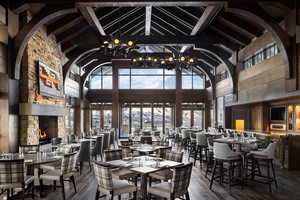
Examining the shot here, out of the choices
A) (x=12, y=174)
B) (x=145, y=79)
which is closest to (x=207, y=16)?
(x=12, y=174)

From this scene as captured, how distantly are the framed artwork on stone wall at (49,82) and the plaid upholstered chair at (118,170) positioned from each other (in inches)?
145

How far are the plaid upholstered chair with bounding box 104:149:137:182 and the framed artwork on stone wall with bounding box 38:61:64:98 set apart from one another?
3.69 m

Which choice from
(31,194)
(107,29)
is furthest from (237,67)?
(31,194)

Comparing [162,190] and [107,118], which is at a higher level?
[107,118]

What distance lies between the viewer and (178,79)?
57.6ft

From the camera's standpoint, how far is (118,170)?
4883 mm

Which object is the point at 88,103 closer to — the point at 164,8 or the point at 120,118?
the point at 120,118

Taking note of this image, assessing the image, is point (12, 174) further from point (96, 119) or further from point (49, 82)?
point (96, 119)

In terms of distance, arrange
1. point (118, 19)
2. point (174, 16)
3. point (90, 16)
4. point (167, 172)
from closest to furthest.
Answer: point (167, 172) → point (90, 16) → point (174, 16) → point (118, 19)

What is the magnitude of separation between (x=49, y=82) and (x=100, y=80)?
9001 mm

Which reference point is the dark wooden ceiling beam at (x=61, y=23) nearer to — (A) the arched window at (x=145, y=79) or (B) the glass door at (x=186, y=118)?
(A) the arched window at (x=145, y=79)

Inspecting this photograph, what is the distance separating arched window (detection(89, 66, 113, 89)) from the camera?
17.6 m

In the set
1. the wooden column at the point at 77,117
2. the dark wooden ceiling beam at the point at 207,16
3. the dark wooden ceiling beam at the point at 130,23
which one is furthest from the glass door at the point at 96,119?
the dark wooden ceiling beam at the point at 207,16

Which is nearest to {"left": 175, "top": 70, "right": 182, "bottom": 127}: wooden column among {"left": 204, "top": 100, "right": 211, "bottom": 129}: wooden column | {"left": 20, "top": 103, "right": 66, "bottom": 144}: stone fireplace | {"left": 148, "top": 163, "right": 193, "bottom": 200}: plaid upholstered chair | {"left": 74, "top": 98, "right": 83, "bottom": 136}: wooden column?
{"left": 204, "top": 100, "right": 211, "bottom": 129}: wooden column
